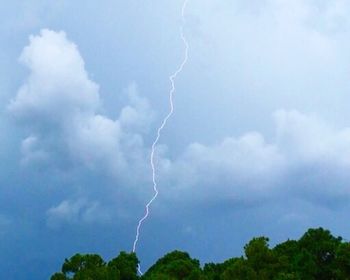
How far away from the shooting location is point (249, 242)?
32500 millimetres

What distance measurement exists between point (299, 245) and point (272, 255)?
7.43m

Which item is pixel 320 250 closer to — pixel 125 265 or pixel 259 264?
pixel 259 264

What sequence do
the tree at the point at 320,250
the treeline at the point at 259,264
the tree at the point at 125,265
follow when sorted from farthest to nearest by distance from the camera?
the tree at the point at 125,265
the tree at the point at 320,250
the treeline at the point at 259,264

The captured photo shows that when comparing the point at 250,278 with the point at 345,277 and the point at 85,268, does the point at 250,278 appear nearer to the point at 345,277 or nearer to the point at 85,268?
the point at 345,277

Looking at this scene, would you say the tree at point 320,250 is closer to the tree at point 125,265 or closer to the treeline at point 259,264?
the treeline at point 259,264

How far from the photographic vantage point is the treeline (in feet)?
105

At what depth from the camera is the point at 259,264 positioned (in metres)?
32.1

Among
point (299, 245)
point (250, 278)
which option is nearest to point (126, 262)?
point (299, 245)

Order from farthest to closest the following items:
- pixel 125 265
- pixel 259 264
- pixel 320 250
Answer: pixel 125 265 < pixel 320 250 < pixel 259 264

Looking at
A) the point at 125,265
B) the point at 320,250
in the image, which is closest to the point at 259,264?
the point at 320,250

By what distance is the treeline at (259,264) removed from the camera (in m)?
32.1

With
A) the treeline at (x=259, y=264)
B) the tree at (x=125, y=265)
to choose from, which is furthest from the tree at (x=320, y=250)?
the tree at (x=125, y=265)

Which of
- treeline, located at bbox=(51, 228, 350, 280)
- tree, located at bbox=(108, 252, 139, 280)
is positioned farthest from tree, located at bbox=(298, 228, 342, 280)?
tree, located at bbox=(108, 252, 139, 280)

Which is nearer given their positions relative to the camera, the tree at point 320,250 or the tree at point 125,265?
the tree at point 320,250
